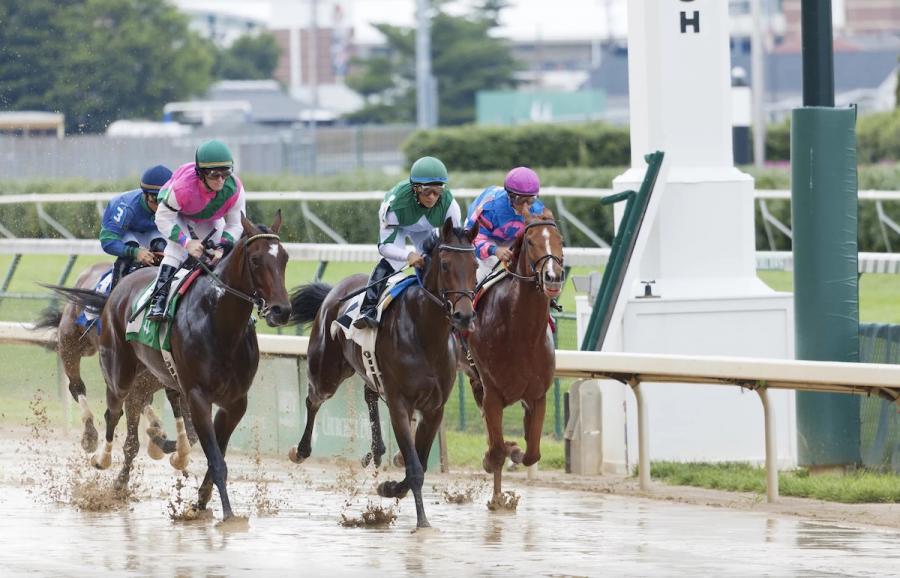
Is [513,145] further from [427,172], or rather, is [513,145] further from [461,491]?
[427,172]

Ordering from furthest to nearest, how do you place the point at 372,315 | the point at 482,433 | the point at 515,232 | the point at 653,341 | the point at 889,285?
the point at 889,285
the point at 482,433
the point at 653,341
the point at 515,232
the point at 372,315

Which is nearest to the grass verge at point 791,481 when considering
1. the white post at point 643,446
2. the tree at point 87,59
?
the white post at point 643,446

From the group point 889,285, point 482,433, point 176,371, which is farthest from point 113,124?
point 176,371

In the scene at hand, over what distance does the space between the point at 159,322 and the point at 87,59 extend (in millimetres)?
22627

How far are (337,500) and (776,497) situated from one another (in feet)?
7.63

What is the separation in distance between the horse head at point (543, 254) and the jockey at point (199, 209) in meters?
1.44

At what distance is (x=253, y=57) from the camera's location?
95.8 m

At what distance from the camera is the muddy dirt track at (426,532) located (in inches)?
290

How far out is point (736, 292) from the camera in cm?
1124

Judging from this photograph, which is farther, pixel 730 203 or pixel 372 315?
pixel 730 203

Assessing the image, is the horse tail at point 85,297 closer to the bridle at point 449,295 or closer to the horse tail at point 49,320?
the horse tail at point 49,320

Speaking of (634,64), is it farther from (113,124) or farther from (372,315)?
(113,124)

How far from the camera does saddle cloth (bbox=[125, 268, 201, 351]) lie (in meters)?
9.22

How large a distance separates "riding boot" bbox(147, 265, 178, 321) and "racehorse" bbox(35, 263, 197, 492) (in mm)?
1022
